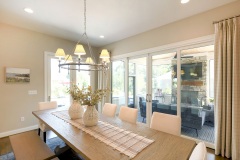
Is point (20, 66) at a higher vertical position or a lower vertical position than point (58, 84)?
Result: higher

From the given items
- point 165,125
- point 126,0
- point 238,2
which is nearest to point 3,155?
point 165,125

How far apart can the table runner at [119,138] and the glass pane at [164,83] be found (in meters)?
2.14

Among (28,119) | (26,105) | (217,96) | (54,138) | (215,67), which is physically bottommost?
(54,138)

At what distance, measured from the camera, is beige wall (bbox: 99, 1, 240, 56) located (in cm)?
258

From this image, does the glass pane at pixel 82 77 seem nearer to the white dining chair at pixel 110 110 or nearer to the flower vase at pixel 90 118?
the white dining chair at pixel 110 110

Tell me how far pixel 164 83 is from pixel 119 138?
8.22ft

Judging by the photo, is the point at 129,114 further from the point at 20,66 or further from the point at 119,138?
the point at 20,66

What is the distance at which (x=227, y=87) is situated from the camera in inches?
94.7

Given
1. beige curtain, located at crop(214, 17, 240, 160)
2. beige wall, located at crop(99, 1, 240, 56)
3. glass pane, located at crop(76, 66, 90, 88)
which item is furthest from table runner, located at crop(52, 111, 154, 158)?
glass pane, located at crop(76, 66, 90, 88)

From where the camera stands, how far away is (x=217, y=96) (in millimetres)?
2523

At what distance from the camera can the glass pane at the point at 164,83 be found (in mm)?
3406

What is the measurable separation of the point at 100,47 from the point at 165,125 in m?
4.41

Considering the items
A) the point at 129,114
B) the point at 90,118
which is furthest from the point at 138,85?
the point at 90,118

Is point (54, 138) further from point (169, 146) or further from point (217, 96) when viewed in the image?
point (217, 96)
